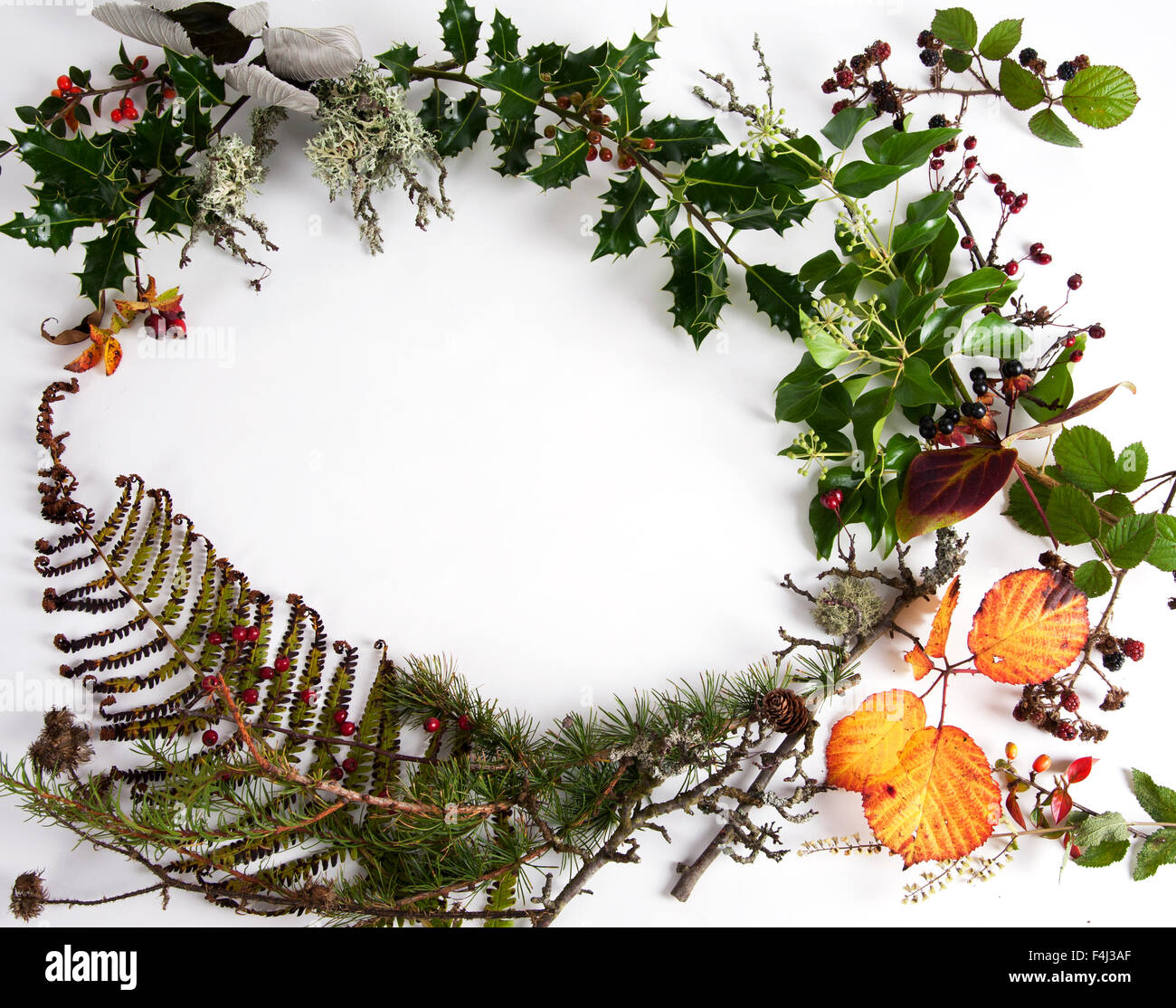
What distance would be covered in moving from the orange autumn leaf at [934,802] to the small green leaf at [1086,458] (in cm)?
52

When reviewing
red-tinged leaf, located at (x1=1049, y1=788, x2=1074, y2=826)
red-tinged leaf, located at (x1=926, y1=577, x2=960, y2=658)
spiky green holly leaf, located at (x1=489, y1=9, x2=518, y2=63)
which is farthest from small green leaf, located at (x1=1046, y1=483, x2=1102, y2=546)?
spiky green holly leaf, located at (x1=489, y1=9, x2=518, y2=63)

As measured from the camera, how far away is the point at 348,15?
1.62 metres

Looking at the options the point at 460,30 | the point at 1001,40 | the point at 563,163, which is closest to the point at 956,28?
the point at 1001,40

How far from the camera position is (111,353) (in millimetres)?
1516

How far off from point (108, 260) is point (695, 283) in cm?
108

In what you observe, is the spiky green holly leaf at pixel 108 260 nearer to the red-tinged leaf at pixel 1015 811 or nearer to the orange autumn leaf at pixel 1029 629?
the orange autumn leaf at pixel 1029 629

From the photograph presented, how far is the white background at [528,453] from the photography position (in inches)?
60.0

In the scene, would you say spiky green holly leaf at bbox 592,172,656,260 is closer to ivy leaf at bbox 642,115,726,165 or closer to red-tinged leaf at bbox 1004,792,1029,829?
ivy leaf at bbox 642,115,726,165

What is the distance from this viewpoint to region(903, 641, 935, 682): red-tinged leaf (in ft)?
4.77

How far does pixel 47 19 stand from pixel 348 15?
0.60 meters

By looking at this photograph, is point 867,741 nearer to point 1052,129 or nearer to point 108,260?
point 1052,129

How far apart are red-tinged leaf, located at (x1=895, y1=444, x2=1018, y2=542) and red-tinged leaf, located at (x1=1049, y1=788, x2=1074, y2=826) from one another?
559 millimetres
